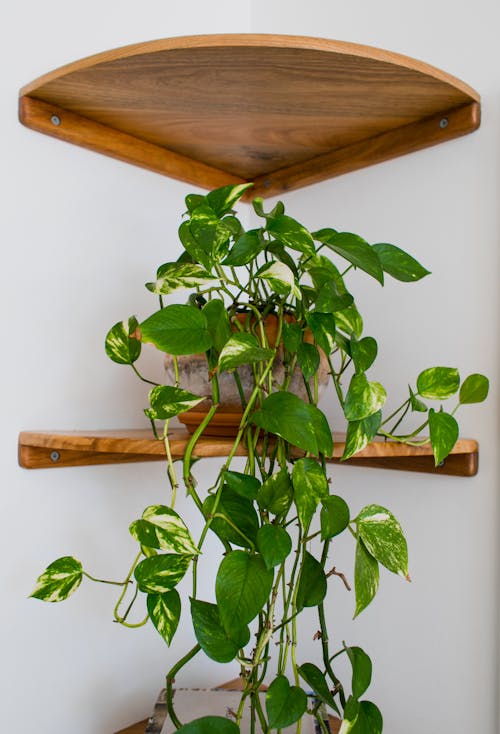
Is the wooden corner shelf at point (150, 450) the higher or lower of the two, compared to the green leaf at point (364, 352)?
lower

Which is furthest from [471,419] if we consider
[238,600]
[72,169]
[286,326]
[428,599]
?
[72,169]

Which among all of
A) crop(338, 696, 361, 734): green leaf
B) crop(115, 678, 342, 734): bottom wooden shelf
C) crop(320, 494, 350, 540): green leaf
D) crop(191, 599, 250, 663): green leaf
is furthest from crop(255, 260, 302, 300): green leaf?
crop(115, 678, 342, 734): bottom wooden shelf

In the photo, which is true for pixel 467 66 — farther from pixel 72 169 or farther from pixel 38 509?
pixel 38 509

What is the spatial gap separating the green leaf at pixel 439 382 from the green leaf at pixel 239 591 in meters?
0.31

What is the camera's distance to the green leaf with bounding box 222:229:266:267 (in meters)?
0.67

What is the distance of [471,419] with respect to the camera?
94 cm

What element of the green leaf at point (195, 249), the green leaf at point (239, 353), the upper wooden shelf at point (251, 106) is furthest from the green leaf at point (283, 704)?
the upper wooden shelf at point (251, 106)

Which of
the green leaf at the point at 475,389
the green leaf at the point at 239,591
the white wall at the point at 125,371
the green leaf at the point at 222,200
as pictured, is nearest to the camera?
the green leaf at the point at 239,591

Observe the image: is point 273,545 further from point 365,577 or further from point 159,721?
point 159,721

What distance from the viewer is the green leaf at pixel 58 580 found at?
69 cm

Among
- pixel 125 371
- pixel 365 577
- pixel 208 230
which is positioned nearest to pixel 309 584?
pixel 365 577

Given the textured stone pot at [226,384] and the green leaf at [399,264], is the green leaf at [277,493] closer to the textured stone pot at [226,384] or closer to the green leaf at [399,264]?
the textured stone pot at [226,384]

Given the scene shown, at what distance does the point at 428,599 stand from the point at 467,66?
0.78 metres

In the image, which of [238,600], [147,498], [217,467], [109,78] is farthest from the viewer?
[217,467]
